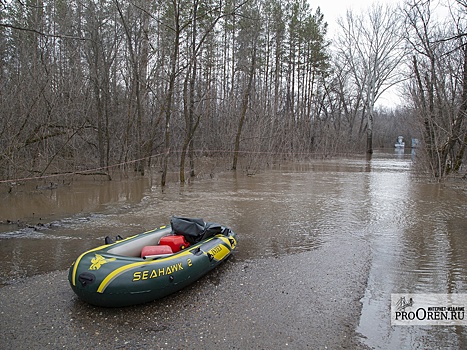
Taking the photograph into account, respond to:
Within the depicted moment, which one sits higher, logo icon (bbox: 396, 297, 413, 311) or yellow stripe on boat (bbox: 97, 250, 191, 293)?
yellow stripe on boat (bbox: 97, 250, 191, 293)

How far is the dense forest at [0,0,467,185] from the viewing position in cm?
1205

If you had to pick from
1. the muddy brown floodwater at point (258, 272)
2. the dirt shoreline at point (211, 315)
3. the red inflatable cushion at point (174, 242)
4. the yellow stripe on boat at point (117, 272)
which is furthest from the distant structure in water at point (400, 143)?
Result: the yellow stripe on boat at point (117, 272)

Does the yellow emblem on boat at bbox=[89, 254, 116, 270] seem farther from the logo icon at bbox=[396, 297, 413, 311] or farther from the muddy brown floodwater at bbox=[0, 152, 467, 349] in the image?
the logo icon at bbox=[396, 297, 413, 311]

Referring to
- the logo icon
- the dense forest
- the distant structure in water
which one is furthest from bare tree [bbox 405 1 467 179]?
the distant structure in water

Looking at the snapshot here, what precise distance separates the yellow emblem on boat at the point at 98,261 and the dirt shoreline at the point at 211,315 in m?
0.44

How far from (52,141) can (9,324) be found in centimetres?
1024

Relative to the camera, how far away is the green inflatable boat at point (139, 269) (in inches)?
151

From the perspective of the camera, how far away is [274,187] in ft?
43.3

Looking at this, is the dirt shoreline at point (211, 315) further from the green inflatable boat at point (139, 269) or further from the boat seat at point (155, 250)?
the boat seat at point (155, 250)

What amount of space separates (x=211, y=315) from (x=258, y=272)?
1329 millimetres

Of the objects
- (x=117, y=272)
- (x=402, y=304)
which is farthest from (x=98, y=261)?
(x=402, y=304)

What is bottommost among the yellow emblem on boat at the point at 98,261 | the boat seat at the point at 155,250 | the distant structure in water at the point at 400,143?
the boat seat at the point at 155,250

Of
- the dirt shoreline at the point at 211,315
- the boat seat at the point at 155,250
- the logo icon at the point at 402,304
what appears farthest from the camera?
the boat seat at the point at 155,250

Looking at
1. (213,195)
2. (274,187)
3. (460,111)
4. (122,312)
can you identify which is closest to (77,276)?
(122,312)
